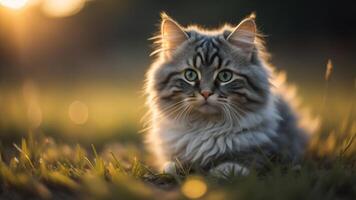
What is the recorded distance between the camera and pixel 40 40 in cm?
1234

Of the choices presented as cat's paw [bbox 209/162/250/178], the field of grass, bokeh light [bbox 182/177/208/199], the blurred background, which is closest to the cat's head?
cat's paw [bbox 209/162/250/178]

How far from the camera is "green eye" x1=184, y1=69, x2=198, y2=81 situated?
3905 mm

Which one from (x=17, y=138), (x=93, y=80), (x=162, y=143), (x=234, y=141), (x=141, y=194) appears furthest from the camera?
(x=93, y=80)

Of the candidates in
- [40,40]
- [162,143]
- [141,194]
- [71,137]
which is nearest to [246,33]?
[162,143]

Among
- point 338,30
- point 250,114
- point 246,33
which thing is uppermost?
point 338,30

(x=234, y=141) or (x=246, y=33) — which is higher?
(x=246, y=33)

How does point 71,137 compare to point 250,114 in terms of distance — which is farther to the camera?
point 71,137

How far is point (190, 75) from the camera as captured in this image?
3939 millimetres

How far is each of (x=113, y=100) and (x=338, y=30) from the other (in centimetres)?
625

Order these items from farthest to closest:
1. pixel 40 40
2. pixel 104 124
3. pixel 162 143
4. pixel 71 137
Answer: pixel 40 40 < pixel 104 124 < pixel 71 137 < pixel 162 143

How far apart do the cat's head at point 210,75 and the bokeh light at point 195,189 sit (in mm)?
983

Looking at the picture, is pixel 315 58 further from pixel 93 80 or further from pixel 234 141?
pixel 234 141

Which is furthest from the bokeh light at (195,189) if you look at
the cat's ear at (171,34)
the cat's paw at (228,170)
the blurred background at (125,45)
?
the blurred background at (125,45)

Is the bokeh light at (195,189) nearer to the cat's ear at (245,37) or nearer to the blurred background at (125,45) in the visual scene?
the cat's ear at (245,37)
